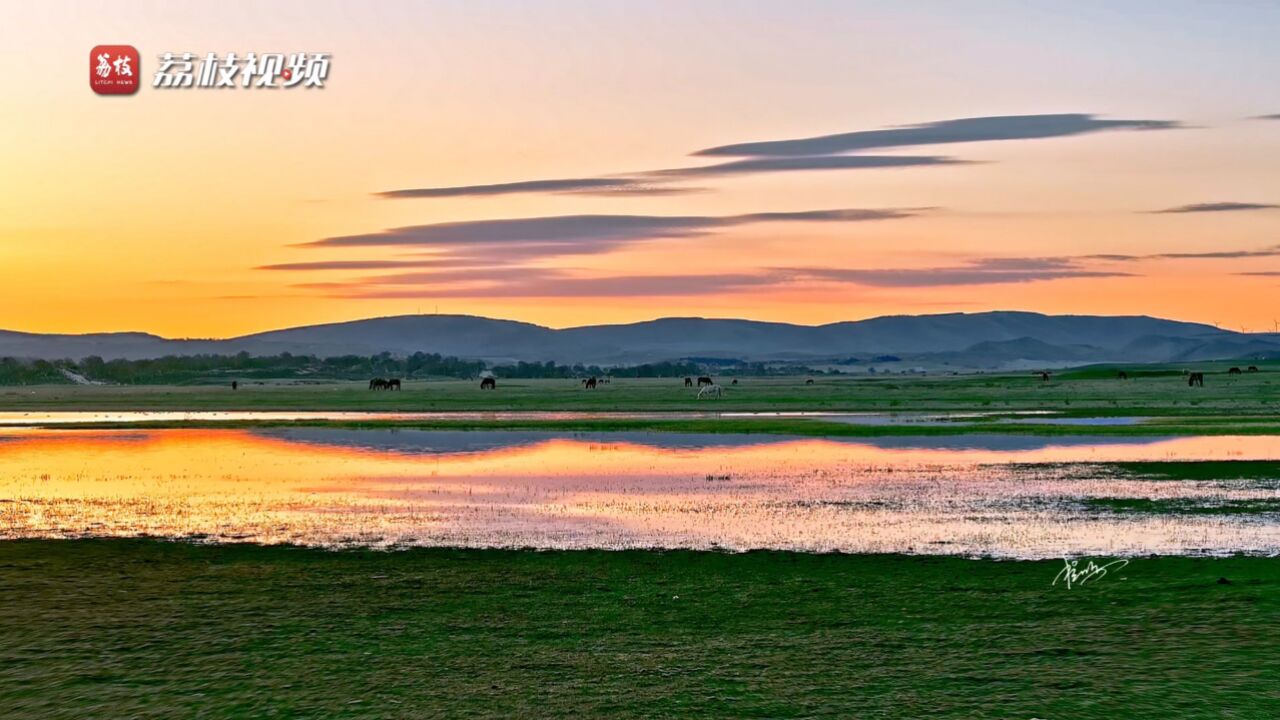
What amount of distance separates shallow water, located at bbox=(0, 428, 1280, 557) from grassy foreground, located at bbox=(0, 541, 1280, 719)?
126 inches

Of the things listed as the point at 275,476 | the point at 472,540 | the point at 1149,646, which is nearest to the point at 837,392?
the point at 275,476

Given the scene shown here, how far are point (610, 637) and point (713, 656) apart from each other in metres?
1.69

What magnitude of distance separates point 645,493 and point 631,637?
16674mm

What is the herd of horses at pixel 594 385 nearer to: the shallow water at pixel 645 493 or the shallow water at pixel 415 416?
the shallow water at pixel 415 416

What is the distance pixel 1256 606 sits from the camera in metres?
16.5

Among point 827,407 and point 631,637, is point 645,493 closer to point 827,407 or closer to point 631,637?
point 631,637

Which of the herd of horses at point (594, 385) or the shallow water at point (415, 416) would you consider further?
the herd of horses at point (594, 385)

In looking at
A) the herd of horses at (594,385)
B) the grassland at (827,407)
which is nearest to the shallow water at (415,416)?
the grassland at (827,407)

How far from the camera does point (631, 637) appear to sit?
15.5 meters

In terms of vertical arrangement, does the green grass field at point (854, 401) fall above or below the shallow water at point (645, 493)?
above

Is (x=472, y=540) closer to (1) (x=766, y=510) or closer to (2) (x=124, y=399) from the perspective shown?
(1) (x=766, y=510)

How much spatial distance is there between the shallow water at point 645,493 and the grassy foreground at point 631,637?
321cm

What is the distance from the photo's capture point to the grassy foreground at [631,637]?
12.6 metres

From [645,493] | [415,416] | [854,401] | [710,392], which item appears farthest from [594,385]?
[645,493]
